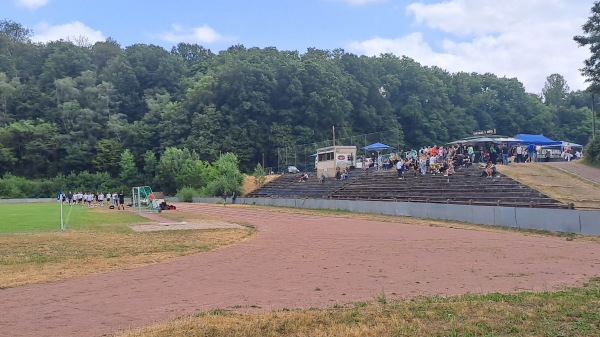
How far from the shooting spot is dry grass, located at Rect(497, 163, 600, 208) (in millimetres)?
28925

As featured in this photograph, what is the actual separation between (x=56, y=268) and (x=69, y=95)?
107 metres

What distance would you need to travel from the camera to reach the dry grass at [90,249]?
14648 millimetres

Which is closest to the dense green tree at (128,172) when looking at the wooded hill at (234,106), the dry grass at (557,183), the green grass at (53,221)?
the wooded hill at (234,106)

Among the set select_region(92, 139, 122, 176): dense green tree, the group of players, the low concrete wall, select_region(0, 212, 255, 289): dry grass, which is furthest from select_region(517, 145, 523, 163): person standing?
select_region(92, 139, 122, 176): dense green tree

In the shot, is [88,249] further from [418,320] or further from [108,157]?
[108,157]

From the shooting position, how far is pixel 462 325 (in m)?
7.42

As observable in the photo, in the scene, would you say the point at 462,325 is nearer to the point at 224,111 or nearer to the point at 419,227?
the point at 419,227

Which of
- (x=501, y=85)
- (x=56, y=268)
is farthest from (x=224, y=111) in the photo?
(x=56, y=268)

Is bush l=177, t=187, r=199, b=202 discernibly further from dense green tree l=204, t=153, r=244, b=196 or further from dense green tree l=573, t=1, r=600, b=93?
dense green tree l=573, t=1, r=600, b=93

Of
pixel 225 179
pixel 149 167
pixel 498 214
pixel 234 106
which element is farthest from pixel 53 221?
pixel 234 106

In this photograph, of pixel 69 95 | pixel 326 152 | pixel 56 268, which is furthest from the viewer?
pixel 69 95

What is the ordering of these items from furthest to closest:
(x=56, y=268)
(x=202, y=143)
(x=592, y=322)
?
(x=202, y=143) → (x=56, y=268) → (x=592, y=322)

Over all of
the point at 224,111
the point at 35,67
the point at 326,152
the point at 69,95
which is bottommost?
the point at 326,152

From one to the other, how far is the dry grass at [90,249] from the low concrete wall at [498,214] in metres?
12.2
